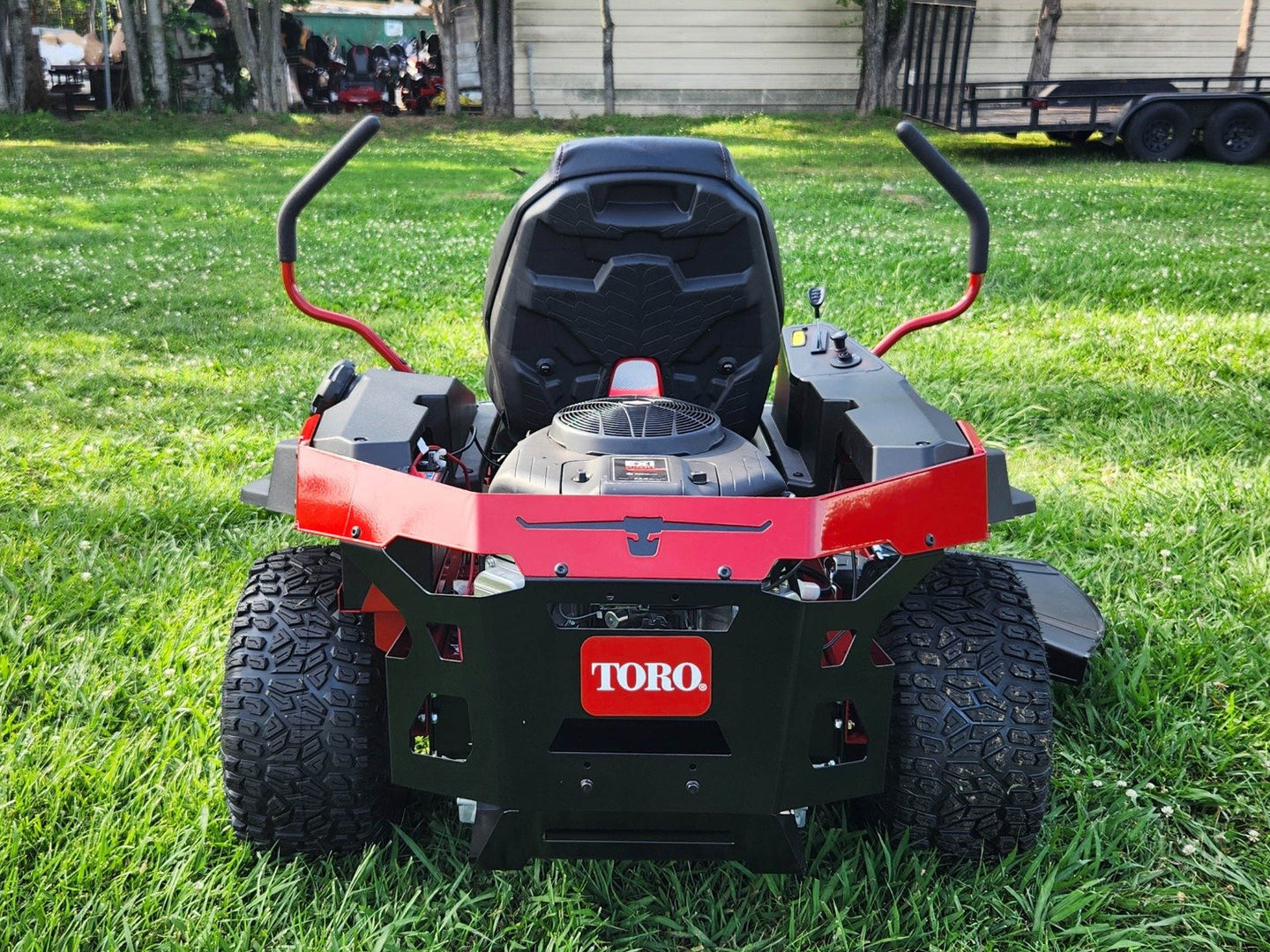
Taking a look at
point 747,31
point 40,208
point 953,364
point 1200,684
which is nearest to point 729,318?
point 1200,684

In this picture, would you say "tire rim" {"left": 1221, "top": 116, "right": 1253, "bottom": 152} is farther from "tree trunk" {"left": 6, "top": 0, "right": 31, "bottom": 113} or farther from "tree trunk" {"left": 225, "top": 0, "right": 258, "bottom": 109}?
"tree trunk" {"left": 6, "top": 0, "right": 31, "bottom": 113}

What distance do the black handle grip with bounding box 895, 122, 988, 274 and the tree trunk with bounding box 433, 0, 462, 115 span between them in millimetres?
17688

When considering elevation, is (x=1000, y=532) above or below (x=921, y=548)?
below

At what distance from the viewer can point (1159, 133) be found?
511 inches

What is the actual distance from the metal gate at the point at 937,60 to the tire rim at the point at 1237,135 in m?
3.00

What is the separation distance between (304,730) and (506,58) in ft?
61.0

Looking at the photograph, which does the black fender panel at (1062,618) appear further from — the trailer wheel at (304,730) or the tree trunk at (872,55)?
the tree trunk at (872,55)

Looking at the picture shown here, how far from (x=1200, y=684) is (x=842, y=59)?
61.1 feet

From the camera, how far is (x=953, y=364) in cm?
486

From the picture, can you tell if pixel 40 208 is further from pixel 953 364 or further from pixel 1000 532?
pixel 1000 532

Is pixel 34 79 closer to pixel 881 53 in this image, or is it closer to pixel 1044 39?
pixel 881 53

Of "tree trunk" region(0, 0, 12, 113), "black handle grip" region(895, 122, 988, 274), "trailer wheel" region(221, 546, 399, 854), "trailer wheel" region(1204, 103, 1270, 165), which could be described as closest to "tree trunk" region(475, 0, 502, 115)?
"tree trunk" region(0, 0, 12, 113)

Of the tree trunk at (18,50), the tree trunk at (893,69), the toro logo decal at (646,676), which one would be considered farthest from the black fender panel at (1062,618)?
the tree trunk at (18,50)

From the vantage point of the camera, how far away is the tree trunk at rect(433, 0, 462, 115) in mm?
18342
